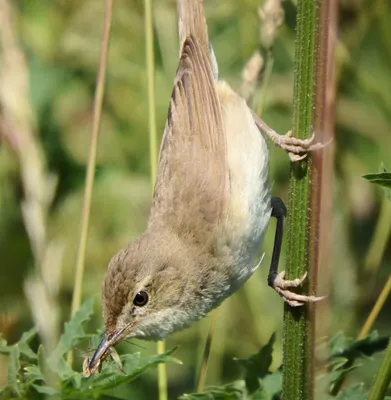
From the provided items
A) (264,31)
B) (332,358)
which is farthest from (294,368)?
(264,31)

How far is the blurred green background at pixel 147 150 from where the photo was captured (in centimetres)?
394

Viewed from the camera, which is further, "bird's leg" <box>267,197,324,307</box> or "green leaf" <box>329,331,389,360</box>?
"green leaf" <box>329,331,389,360</box>

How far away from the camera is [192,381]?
3.95m

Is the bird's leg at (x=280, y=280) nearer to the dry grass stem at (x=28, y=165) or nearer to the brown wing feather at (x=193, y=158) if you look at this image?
the brown wing feather at (x=193, y=158)

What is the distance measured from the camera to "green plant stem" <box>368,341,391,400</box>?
1.88 meters

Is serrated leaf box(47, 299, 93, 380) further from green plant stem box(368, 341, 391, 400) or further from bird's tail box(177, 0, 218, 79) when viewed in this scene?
bird's tail box(177, 0, 218, 79)

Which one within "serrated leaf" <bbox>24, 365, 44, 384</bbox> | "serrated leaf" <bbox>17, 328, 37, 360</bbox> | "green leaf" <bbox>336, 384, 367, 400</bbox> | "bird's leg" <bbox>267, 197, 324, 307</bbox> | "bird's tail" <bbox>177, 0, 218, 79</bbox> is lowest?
"green leaf" <bbox>336, 384, 367, 400</bbox>

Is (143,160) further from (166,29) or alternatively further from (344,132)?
(344,132)

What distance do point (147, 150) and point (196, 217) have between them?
137cm

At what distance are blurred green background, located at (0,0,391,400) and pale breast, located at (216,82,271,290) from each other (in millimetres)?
825

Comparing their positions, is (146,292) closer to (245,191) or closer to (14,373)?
(245,191)

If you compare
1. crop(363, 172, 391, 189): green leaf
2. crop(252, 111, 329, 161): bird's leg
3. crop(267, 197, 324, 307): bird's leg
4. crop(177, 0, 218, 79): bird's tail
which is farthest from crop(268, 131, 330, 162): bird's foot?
crop(177, 0, 218, 79): bird's tail

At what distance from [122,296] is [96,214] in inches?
59.1

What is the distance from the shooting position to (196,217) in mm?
2998
